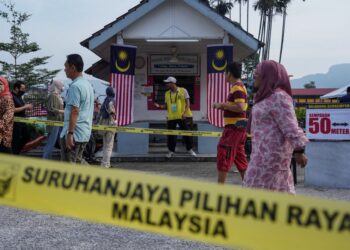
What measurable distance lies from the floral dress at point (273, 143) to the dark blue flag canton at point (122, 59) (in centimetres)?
928

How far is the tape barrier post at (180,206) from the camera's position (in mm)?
2023

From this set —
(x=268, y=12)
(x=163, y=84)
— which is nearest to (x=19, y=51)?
(x=163, y=84)

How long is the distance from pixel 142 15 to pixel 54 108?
420 centimetres

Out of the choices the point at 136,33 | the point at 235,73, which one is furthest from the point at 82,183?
the point at 136,33

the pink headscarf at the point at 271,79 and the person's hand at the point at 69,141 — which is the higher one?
the pink headscarf at the point at 271,79

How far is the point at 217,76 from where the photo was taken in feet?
42.9

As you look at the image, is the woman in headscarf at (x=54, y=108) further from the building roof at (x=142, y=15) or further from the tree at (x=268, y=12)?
the tree at (x=268, y=12)

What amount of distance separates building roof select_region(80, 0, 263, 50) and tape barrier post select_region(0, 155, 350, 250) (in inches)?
418

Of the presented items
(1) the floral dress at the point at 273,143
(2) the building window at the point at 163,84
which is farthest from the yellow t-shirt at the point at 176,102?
(1) the floral dress at the point at 273,143

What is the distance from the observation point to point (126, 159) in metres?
12.5

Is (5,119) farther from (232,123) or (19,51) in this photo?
(19,51)

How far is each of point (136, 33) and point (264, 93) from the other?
9.81 meters

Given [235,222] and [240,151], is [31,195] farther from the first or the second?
[240,151]

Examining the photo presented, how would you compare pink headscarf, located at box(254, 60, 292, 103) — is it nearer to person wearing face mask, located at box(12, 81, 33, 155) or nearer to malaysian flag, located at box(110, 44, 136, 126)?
person wearing face mask, located at box(12, 81, 33, 155)
